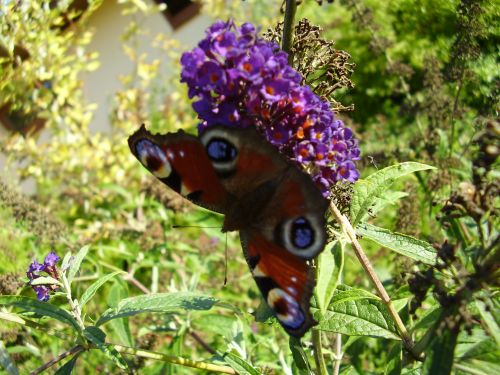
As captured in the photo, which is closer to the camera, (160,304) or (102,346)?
(102,346)

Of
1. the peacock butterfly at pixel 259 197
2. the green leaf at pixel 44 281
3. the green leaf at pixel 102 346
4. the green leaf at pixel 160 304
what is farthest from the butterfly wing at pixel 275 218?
the green leaf at pixel 44 281

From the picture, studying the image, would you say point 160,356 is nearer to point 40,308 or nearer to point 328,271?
point 40,308

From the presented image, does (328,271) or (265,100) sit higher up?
(265,100)

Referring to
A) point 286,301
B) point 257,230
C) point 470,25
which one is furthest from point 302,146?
point 470,25

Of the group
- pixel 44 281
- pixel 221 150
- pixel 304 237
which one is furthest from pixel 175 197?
pixel 304 237

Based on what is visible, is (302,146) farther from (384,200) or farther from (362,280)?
(362,280)

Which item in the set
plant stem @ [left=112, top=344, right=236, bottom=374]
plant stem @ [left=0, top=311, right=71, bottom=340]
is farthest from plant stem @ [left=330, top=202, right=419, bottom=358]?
plant stem @ [left=0, top=311, right=71, bottom=340]
